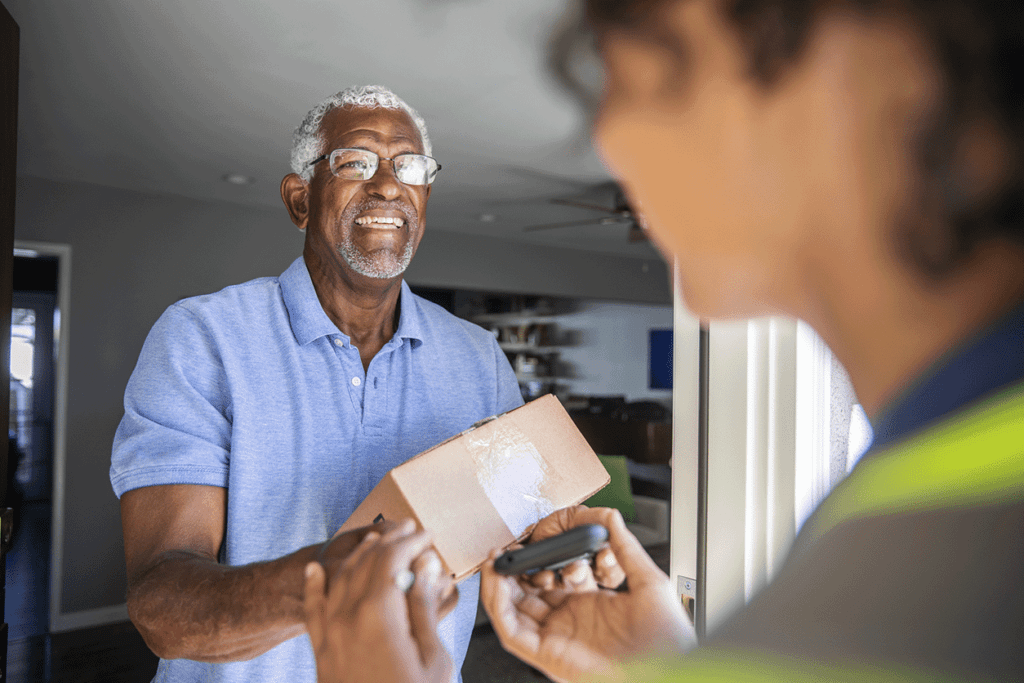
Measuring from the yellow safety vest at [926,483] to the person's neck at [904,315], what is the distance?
3 cm

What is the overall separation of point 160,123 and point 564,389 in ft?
11.6

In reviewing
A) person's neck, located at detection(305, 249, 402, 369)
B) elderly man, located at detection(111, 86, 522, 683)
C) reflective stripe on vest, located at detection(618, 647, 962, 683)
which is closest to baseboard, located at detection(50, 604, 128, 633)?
elderly man, located at detection(111, 86, 522, 683)

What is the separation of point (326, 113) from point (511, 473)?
0.68 m

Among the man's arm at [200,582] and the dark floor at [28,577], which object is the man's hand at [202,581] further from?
the dark floor at [28,577]

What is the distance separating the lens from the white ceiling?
1.74 m

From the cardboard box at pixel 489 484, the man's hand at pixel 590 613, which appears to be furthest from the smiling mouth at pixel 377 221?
the man's hand at pixel 590 613

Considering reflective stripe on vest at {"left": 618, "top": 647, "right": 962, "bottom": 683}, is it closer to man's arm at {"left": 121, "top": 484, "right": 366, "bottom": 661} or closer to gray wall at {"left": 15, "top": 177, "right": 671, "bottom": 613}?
man's arm at {"left": 121, "top": 484, "right": 366, "bottom": 661}

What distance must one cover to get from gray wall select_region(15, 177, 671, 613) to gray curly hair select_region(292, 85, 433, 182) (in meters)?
3.04

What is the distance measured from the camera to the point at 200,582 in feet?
2.11

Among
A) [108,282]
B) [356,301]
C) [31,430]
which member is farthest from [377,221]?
[31,430]

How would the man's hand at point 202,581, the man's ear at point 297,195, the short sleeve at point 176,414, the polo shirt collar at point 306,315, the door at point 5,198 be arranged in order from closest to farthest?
1. the man's hand at point 202,581
2. the short sleeve at point 176,414
3. the polo shirt collar at point 306,315
4. the man's ear at point 297,195
5. the door at point 5,198

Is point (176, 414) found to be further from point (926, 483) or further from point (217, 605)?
point (926, 483)

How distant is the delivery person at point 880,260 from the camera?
19 centimetres

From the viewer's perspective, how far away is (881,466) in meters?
0.21
